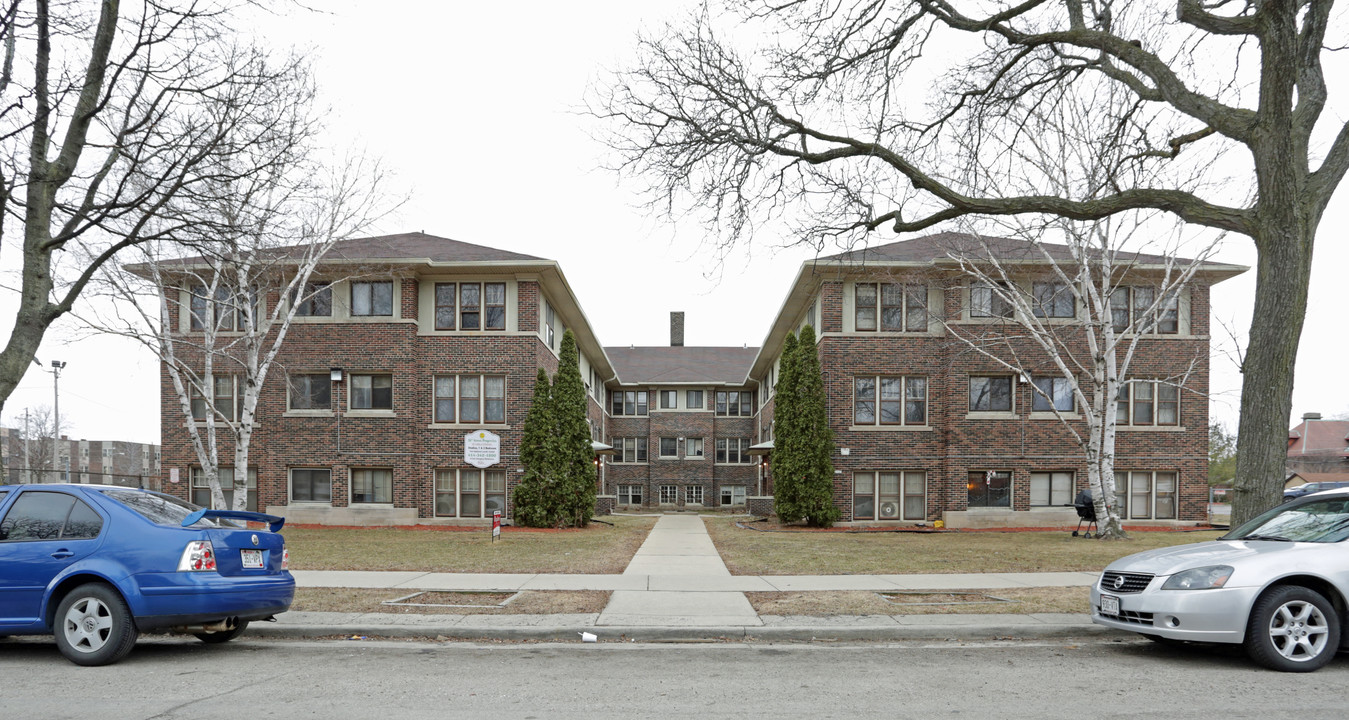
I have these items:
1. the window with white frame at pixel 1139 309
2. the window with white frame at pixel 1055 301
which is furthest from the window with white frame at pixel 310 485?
the window with white frame at pixel 1139 309

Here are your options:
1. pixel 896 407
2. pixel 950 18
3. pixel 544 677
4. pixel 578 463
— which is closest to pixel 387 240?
pixel 578 463

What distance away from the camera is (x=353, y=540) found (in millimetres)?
18969

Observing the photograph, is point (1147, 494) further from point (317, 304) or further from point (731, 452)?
point (317, 304)

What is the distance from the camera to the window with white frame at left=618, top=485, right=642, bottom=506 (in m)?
46.9

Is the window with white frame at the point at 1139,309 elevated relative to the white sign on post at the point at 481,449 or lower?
elevated

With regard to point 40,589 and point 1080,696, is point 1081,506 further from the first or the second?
point 40,589

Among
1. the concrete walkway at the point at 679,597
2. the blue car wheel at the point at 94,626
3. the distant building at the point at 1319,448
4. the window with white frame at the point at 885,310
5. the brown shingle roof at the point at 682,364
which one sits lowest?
the distant building at the point at 1319,448

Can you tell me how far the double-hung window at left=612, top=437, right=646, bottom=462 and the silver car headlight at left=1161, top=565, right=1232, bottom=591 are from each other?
40.5 m

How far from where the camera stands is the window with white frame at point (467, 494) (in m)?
26.0

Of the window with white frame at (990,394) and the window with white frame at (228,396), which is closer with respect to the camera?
the window with white frame at (228,396)

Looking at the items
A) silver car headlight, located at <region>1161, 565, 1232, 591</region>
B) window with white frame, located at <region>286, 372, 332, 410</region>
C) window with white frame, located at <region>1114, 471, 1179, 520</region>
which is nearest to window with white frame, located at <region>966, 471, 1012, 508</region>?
window with white frame, located at <region>1114, 471, 1179, 520</region>

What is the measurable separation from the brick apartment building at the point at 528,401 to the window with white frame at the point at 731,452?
20.2m

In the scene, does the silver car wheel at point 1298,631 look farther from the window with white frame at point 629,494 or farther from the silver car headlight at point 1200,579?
the window with white frame at point 629,494

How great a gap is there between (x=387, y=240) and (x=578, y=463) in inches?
386
